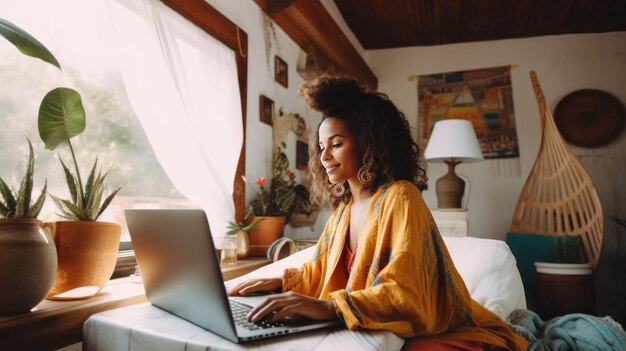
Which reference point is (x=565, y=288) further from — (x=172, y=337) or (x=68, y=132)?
(x=68, y=132)

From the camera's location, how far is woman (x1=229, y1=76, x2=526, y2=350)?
76 centimetres

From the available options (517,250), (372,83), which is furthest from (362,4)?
(517,250)

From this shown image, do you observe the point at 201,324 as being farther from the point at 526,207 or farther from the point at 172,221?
the point at 526,207

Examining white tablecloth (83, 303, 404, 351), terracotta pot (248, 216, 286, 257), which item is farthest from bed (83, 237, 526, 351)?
terracotta pot (248, 216, 286, 257)

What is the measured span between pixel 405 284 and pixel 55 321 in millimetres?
791

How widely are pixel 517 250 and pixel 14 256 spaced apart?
318 centimetres

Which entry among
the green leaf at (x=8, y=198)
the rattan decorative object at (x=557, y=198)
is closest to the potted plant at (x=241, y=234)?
the green leaf at (x=8, y=198)

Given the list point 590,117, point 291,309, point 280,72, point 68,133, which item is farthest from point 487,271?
point 590,117

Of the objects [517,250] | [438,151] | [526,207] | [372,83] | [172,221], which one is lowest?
[517,250]

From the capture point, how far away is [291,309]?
73 cm

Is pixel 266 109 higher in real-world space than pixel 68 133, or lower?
higher

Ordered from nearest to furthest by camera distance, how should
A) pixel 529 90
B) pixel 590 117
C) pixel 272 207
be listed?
1. pixel 272 207
2. pixel 590 117
3. pixel 529 90

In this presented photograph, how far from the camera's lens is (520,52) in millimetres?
3977

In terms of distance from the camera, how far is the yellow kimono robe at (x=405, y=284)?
2.46ft
